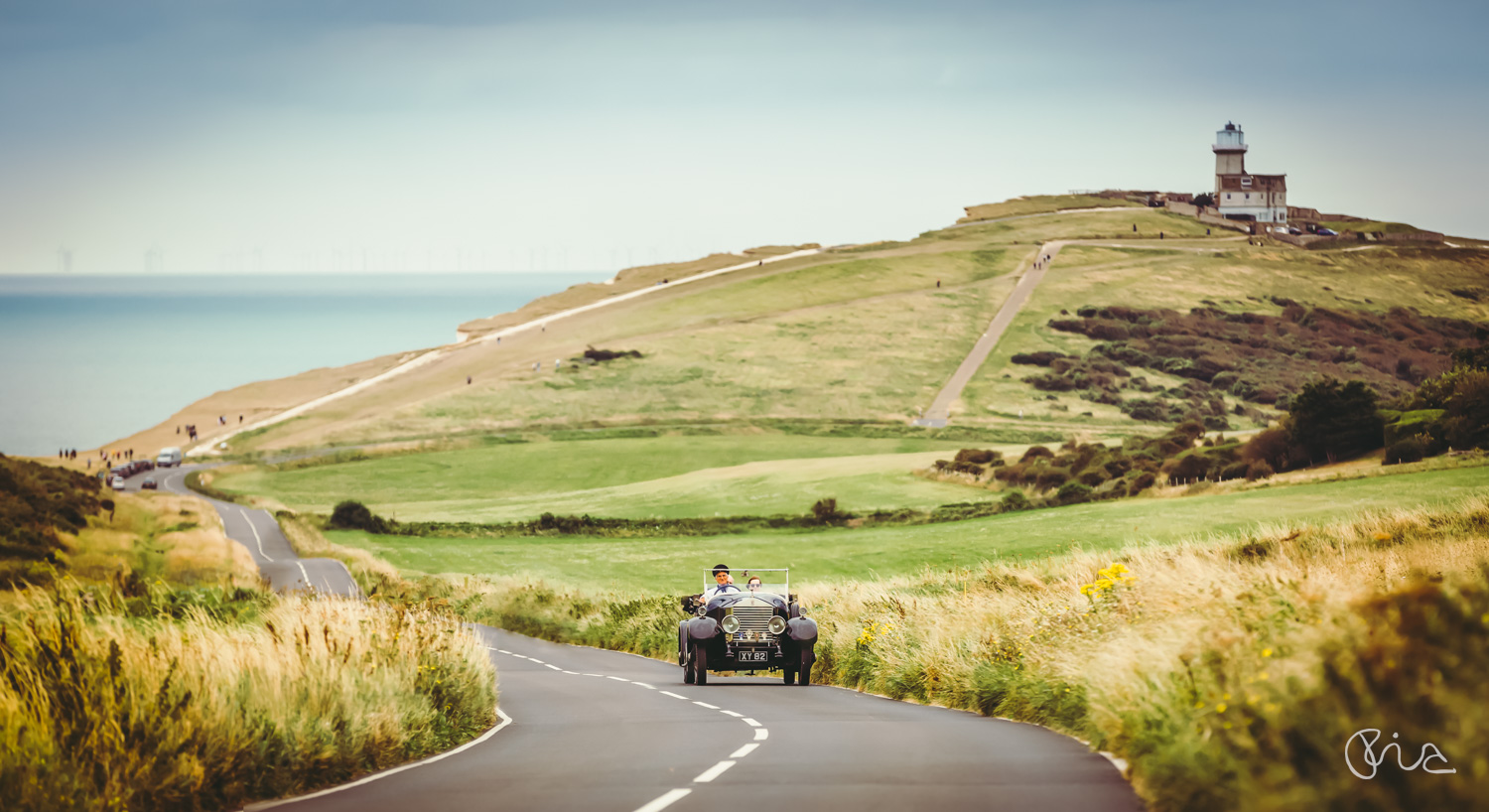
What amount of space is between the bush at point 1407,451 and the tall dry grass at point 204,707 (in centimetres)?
4156

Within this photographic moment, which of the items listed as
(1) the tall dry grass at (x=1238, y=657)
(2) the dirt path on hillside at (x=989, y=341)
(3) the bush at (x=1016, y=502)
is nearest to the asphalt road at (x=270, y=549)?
(1) the tall dry grass at (x=1238, y=657)

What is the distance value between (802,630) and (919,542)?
2903 centimetres

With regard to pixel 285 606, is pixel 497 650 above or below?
below

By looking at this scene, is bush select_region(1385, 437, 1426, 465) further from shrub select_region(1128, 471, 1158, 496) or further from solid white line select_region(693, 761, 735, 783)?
solid white line select_region(693, 761, 735, 783)

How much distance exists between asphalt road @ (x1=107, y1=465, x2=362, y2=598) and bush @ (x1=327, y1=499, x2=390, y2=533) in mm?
3590

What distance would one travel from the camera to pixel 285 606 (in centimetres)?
1862

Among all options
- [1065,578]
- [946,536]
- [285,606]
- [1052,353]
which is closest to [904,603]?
[1065,578]

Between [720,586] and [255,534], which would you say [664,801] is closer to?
[720,586]

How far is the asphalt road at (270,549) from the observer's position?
50.6m

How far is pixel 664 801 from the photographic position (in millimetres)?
9727

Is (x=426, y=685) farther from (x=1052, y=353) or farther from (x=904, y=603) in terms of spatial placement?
(x=1052, y=353)

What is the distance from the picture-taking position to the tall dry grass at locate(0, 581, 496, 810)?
9664 mm

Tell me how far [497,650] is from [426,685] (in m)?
21.0

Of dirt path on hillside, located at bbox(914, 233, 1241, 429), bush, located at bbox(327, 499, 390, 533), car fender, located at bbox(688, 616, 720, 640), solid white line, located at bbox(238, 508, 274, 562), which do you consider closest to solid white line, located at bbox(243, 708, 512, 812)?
car fender, located at bbox(688, 616, 720, 640)
